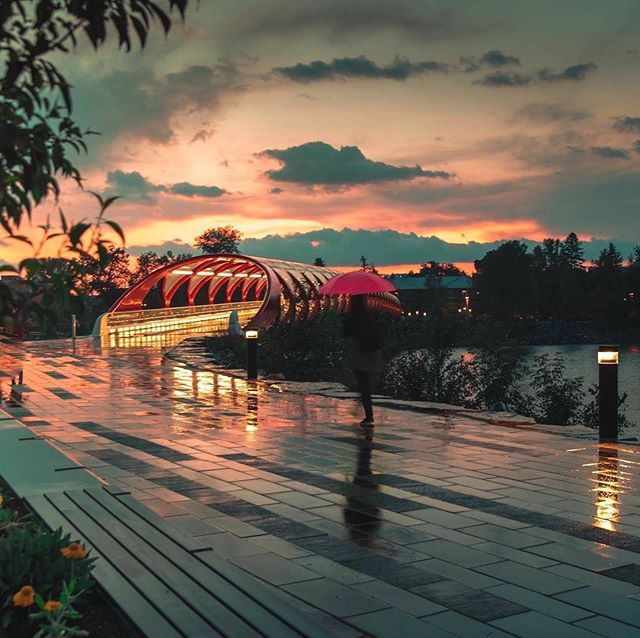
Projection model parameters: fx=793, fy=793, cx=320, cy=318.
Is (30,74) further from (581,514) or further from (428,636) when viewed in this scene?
(581,514)

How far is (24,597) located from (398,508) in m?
3.49

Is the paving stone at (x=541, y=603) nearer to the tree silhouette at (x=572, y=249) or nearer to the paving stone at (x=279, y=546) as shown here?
the paving stone at (x=279, y=546)

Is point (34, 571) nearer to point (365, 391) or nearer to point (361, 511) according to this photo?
point (361, 511)

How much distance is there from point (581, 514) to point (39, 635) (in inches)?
162

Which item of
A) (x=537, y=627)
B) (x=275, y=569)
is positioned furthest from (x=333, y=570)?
(x=537, y=627)

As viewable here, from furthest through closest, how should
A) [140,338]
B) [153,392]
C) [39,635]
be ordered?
[140,338]
[153,392]
[39,635]

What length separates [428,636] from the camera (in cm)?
361

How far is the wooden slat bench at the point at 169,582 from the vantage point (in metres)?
3.22

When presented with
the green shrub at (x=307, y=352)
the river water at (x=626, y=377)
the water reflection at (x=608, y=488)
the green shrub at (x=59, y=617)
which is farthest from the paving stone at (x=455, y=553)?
the green shrub at (x=307, y=352)

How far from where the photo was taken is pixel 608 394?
943 centimetres

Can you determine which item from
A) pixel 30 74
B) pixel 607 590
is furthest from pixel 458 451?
pixel 30 74

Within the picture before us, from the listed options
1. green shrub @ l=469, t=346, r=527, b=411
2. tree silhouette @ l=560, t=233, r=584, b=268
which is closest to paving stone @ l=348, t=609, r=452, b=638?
green shrub @ l=469, t=346, r=527, b=411

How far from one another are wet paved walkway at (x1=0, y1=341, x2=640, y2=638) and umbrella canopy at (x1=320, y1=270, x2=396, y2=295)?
184 centimetres

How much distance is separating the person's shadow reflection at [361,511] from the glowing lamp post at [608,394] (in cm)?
323
